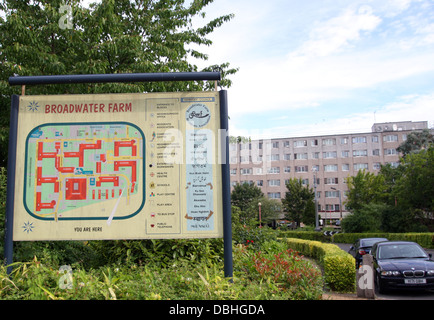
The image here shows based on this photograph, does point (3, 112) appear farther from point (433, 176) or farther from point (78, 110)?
point (433, 176)

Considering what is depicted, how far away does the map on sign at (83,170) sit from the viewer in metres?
5.61

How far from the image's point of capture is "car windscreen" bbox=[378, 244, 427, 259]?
11.0 meters

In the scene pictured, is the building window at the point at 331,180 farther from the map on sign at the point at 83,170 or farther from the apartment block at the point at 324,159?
the map on sign at the point at 83,170

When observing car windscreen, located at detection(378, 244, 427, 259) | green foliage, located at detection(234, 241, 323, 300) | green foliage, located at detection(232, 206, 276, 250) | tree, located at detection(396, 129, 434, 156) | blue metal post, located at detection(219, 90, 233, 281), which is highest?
tree, located at detection(396, 129, 434, 156)

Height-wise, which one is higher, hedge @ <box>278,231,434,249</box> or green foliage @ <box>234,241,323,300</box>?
green foliage @ <box>234,241,323,300</box>

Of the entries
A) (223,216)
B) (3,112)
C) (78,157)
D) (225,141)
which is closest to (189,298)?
(223,216)

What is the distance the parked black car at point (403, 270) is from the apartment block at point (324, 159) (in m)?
65.5

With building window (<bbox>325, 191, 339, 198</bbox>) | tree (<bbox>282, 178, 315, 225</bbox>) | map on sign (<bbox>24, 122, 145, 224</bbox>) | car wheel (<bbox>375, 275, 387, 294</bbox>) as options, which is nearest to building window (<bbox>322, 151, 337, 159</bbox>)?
building window (<bbox>325, 191, 339, 198</bbox>)

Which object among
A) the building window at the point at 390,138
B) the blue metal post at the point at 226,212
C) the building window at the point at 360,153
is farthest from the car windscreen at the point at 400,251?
the building window at the point at 390,138

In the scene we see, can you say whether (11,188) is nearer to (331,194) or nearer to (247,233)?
(247,233)

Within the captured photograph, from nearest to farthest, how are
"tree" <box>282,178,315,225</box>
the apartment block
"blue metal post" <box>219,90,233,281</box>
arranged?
"blue metal post" <box>219,90,233,281</box> < "tree" <box>282,178,315,225</box> < the apartment block

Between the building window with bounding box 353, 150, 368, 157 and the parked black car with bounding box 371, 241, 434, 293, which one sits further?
the building window with bounding box 353, 150, 368, 157

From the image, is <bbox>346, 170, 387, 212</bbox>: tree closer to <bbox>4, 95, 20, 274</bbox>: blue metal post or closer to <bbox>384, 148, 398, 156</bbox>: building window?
<bbox>384, 148, 398, 156</bbox>: building window

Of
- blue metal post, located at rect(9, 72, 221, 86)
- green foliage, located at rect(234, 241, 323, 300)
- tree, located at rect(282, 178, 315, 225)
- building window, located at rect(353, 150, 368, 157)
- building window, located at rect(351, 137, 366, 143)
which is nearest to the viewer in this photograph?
green foliage, located at rect(234, 241, 323, 300)
